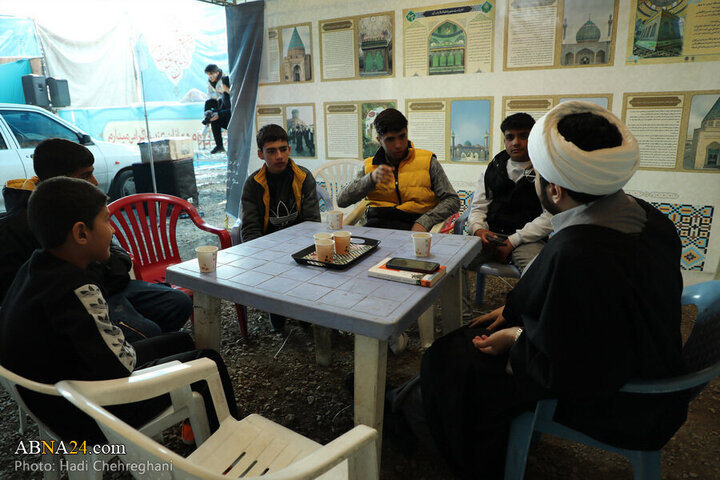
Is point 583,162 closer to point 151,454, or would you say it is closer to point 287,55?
point 151,454

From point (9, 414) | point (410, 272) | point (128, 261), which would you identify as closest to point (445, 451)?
point (410, 272)

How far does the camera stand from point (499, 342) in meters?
1.51

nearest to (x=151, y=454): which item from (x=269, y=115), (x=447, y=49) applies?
(x=447, y=49)

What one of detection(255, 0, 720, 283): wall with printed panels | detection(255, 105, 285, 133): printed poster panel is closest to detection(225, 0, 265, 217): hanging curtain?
detection(255, 105, 285, 133): printed poster panel

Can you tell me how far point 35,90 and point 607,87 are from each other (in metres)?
3.81

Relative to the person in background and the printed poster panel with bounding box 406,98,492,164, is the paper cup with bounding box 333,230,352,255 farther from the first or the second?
the person in background

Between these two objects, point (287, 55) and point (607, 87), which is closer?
point (607, 87)

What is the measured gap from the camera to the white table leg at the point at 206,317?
2078 mm

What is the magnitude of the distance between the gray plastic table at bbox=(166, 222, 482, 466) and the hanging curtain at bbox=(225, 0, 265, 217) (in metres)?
2.77

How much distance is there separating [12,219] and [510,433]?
215 cm

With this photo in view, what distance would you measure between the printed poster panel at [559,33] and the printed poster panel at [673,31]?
16cm

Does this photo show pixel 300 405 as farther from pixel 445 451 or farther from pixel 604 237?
pixel 604 237

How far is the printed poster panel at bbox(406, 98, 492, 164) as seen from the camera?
149 inches

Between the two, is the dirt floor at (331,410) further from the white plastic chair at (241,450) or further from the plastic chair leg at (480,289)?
the white plastic chair at (241,450)
